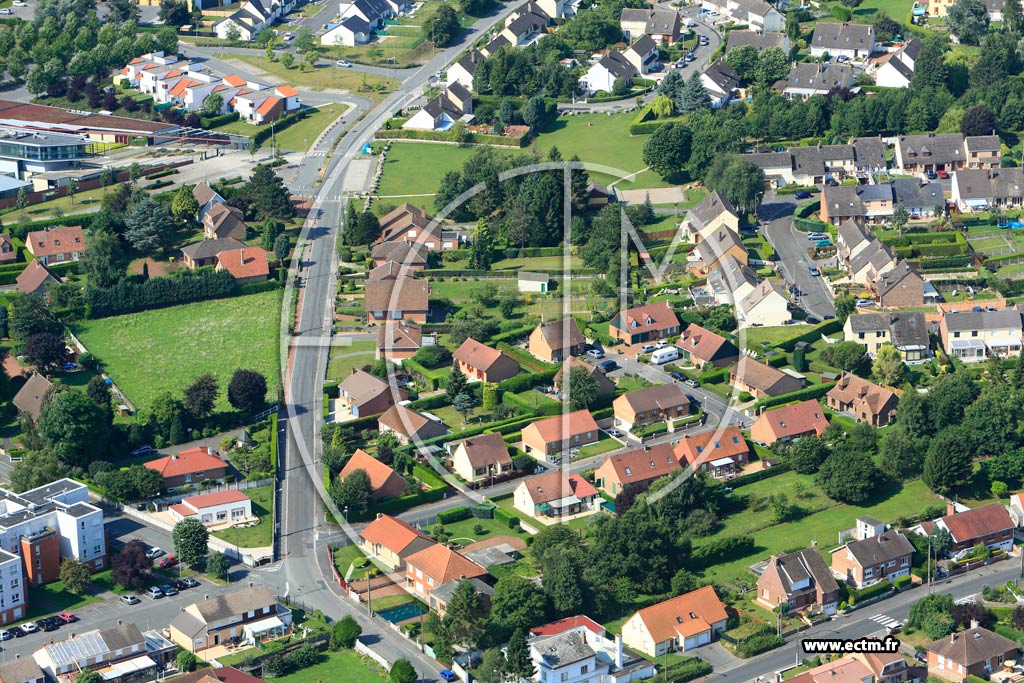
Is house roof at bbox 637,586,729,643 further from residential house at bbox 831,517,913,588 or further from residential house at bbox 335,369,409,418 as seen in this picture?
residential house at bbox 335,369,409,418

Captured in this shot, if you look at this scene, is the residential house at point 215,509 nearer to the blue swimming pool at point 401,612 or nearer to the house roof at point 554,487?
the blue swimming pool at point 401,612

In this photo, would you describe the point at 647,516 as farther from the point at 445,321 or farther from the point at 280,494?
the point at 445,321

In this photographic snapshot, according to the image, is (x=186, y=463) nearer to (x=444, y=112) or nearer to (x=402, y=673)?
(x=402, y=673)

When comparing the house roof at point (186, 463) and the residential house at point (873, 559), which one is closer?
the residential house at point (873, 559)

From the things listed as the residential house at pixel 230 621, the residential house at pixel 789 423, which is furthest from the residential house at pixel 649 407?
the residential house at pixel 230 621

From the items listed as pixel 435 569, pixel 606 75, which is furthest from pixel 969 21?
pixel 435 569
